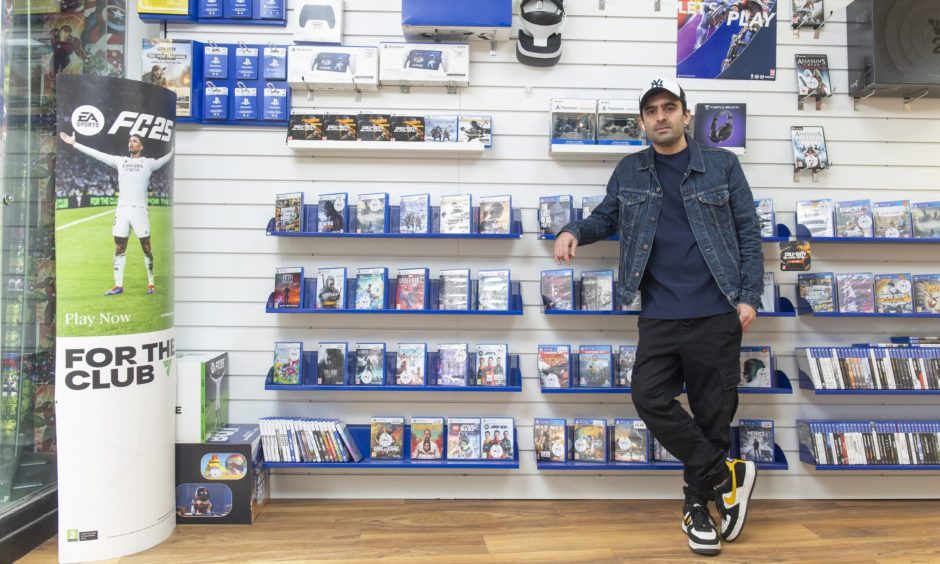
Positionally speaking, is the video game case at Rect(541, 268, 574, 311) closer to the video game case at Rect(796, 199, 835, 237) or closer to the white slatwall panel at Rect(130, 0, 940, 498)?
the white slatwall panel at Rect(130, 0, 940, 498)

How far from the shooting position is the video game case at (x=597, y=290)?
319 cm

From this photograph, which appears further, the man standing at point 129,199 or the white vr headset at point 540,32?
the white vr headset at point 540,32

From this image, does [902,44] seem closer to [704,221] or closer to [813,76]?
[813,76]

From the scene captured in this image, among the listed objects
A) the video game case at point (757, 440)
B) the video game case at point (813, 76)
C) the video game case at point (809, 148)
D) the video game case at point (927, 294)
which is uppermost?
the video game case at point (813, 76)

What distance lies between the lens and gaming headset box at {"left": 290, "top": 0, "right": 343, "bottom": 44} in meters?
3.25

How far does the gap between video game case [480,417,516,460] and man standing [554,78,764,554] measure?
0.70m

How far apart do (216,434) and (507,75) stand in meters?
2.34

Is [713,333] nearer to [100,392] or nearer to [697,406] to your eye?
[697,406]

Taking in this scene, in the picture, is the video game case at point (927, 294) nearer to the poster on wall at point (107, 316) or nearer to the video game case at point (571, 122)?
the video game case at point (571, 122)

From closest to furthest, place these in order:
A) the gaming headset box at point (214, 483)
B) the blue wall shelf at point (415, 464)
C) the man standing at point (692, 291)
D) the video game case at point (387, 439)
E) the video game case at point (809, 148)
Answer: the man standing at point (692, 291) < the gaming headset box at point (214, 483) < the blue wall shelf at point (415, 464) < the video game case at point (387, 439) < the video game case at point (809, 148)

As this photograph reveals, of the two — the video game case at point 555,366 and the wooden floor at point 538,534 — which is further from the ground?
the video game case at point 555,366

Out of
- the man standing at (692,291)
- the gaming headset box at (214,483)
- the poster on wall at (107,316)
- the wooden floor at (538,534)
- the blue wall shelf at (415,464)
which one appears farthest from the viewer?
the blue wall shelf at (415,464)

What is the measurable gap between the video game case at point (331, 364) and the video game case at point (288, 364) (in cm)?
10

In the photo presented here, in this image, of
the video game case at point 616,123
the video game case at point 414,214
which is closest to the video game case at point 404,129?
the video game case at point 414,214
